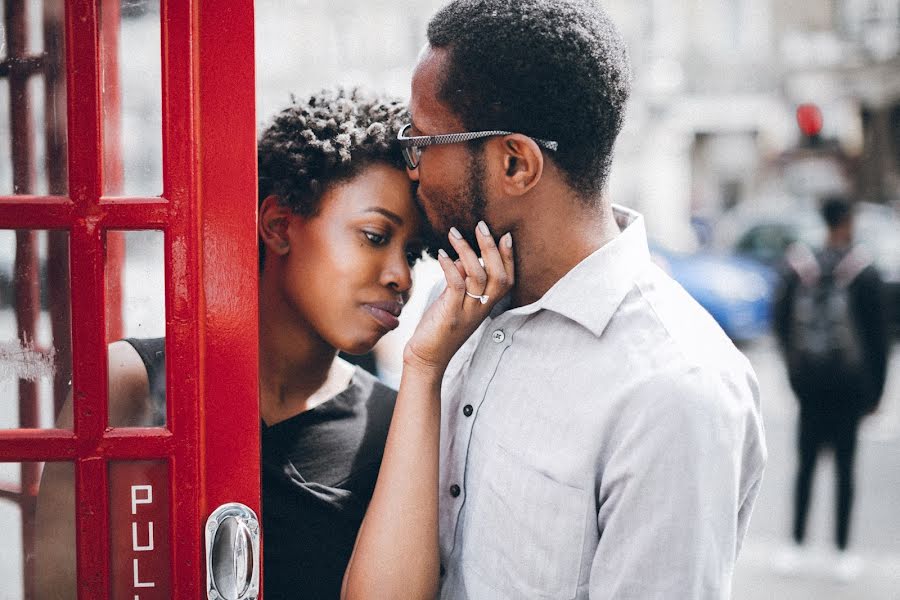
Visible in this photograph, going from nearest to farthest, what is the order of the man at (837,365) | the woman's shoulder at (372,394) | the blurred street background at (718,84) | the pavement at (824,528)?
1. the woman's shoulder at (372,394)
2. the pavement at (824,528)
3. the man at (837,365)
4. the blurred street background at (718,84)

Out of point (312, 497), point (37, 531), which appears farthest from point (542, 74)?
point (37, 531)

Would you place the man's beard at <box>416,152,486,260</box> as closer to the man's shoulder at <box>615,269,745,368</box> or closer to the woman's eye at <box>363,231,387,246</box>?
the woman's eye at <box>363,231,387,246</box>

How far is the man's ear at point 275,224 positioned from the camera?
1994 mm

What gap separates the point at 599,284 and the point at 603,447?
0.31 m

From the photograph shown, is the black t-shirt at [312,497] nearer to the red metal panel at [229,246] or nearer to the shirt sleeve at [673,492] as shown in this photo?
the red metal panel at [229,246]

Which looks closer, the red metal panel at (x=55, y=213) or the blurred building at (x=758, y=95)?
Result: the red metal panel at (x=55, y=213)

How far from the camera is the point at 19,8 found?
5.12 feet

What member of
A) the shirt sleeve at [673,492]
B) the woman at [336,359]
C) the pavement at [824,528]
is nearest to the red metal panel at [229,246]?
the woman at [336,359]

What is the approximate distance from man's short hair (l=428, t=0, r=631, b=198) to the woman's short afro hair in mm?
276

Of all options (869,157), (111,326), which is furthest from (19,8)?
(869,157)

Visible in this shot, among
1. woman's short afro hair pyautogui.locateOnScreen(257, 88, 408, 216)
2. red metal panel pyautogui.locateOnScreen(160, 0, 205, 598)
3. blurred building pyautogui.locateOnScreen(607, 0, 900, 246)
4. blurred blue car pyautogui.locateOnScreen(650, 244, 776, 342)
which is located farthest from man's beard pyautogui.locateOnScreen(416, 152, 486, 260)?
blurred building pyautogui.locateOnScreen(607, 0, 900, 246)

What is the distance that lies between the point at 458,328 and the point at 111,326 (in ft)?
2.07

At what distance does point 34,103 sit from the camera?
62.2 inches

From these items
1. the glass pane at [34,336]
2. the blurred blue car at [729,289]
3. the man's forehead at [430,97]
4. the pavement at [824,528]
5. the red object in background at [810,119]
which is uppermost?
the red object in background at [810,119]
